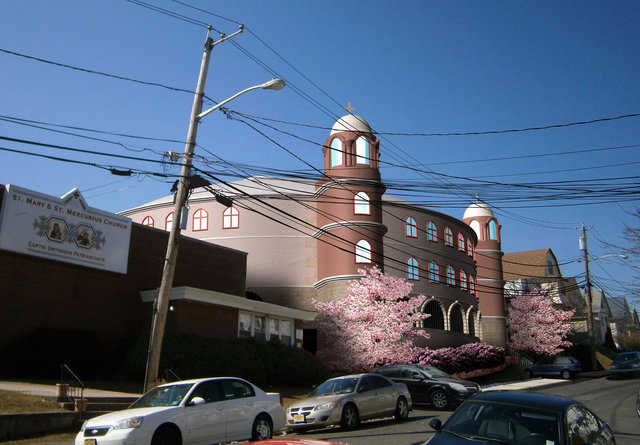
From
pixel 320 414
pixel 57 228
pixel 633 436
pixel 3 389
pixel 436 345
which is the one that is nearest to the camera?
pixel 633 436

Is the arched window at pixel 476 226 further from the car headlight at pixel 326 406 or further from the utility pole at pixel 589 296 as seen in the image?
the car headlight at pixel 326 406

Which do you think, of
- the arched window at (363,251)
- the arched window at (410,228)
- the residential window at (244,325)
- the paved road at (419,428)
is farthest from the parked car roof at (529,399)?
the arched window at (410,228)

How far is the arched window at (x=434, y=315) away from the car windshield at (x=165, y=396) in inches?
1410

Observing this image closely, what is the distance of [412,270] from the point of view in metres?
46.3

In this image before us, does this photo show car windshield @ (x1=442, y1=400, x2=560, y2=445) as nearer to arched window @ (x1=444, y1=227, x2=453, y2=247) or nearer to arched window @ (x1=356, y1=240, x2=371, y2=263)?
arched window @ (x1=356, y1=240, x2=371, y2=263)

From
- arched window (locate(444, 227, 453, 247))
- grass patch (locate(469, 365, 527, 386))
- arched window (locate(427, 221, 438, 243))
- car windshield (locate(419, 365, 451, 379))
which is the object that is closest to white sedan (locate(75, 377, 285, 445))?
car windshield (locate(419, 365, 451, 379))

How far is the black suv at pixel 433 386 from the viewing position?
68.5ft

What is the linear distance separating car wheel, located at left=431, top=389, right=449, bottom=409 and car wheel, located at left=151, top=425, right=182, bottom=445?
39.4 ft

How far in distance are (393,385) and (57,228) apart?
15547 mm

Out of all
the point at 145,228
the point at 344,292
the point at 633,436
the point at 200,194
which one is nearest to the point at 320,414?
the point at 633,436

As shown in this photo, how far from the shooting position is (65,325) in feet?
82.7

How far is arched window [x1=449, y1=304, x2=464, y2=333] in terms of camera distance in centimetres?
4916

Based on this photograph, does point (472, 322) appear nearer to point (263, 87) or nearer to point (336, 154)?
point (336, 154)

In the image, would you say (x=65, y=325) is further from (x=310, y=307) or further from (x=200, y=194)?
(x=200, y=194)
